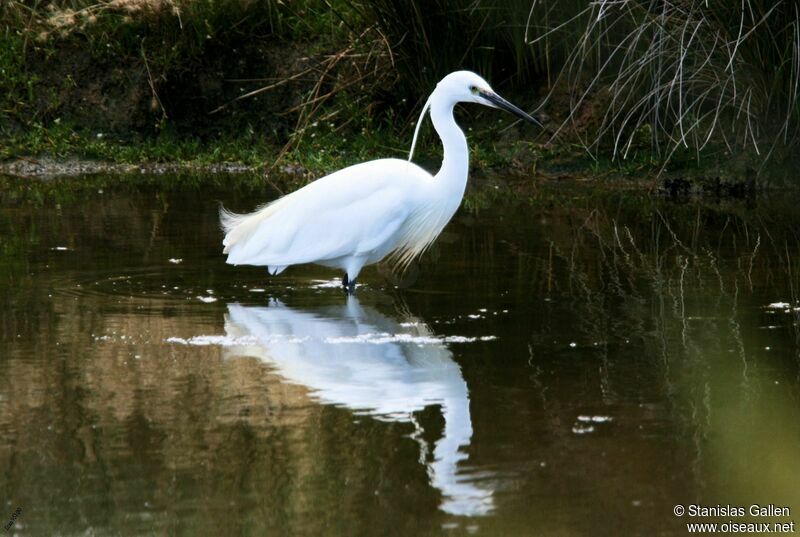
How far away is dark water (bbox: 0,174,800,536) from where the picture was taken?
10.6 feet

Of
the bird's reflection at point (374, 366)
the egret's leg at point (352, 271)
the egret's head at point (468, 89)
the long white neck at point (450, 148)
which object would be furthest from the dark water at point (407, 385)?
the egret's head at point (468, 89)

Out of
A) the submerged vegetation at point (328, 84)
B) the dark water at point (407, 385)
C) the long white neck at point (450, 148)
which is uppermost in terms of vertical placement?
the submerged vegetation at point (328, 84)

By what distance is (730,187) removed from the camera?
28.2 feet

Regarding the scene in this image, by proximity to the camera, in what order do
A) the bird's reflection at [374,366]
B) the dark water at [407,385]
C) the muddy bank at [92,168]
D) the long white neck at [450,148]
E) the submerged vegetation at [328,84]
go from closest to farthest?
the dark water at [407,385], the bird's reflection at [374,366], the long white neck at [450,148], the submerged vegetation at [328,84], the muddy bank at [92,168]

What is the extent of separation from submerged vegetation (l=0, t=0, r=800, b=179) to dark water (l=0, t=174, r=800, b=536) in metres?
1.62

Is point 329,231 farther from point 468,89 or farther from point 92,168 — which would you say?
point 92,168

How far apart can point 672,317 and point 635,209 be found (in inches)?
111

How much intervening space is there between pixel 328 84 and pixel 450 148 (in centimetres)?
444

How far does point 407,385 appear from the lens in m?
4.30

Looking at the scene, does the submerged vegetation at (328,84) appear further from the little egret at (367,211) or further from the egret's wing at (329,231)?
the egret's wing at (329,231)

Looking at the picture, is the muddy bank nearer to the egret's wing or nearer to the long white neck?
the egret's wing

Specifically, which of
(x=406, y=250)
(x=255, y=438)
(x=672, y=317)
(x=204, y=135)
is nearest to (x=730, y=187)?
(x=406, y=250)

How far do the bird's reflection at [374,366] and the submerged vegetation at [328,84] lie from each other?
11.4 ft

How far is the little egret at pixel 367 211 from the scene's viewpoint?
603 cm
